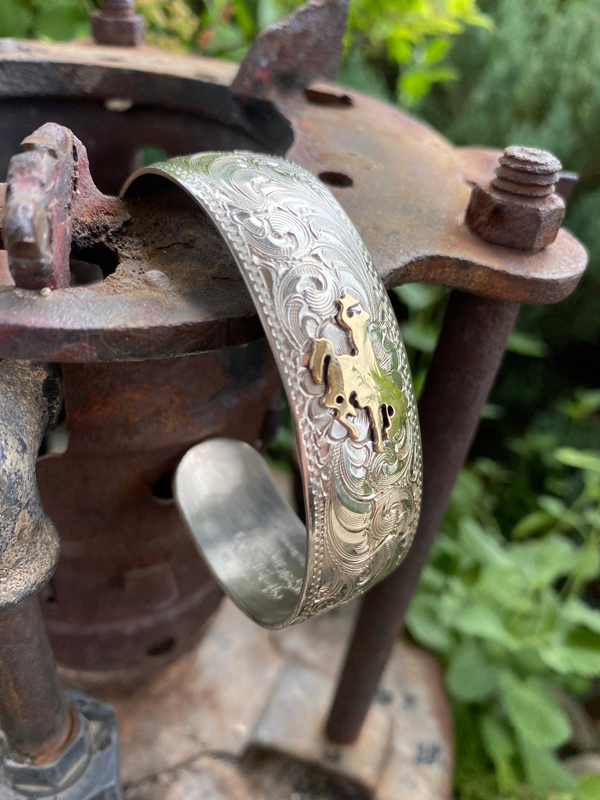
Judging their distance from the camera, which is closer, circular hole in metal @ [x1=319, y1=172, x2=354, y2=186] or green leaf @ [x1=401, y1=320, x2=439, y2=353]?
circular hole in metal @ [x1=319, y1=172, x2=354, y2=186]

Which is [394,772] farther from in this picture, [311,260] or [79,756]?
[311,260]

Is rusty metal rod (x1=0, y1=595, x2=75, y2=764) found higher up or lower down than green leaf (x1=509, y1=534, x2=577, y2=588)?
higher up

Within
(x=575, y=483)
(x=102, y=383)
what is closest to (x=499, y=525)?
(x=575, y=483)

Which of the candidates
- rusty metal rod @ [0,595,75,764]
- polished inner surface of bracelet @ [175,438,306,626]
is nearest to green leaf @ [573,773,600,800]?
polished inner surface of bracelet @ [175,438,306,626]

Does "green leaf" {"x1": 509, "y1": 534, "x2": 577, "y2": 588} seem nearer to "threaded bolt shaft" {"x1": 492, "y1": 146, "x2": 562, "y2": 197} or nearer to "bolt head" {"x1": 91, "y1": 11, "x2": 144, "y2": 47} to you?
"threaded bolt shaft" {"x1": 492, "y1": 146, "x2": 562, "y2": 197}

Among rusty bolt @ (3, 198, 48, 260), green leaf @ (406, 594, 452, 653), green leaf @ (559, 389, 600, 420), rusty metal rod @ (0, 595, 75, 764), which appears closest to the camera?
rusty bolt @ (3, 198, 48, 260)

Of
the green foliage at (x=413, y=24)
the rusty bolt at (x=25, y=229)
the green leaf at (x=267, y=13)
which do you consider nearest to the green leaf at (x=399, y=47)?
the green foliage at (x=413, y=24)

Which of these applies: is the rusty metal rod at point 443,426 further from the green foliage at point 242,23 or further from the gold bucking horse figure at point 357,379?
the green foliage at point 242,23

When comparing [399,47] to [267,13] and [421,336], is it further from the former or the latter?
[421,336]

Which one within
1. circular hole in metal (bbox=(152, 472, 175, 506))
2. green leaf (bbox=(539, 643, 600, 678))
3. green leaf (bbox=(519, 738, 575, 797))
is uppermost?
circular hole in metal (bbox=(152, 472, 175, 506))
